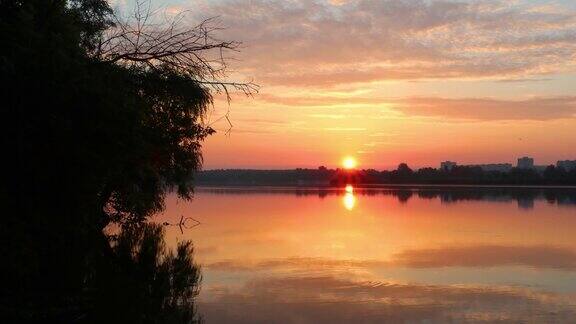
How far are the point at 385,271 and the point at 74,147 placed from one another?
10.6 m

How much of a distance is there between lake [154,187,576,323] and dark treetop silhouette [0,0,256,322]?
81.4 inches

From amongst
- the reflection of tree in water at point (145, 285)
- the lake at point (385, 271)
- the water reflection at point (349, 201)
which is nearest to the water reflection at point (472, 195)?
the water reflection at point (349, 201)

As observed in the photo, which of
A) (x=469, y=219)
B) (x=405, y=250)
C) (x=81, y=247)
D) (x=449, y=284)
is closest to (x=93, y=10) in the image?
(x=81, y=247)

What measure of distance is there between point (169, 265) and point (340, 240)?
31.5 ft

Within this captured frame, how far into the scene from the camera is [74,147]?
7.46 m

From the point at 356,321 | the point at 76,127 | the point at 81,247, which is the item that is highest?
the point at 76,127

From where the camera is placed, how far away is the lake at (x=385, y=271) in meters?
11.7

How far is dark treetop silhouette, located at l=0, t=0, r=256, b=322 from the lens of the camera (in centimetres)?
728

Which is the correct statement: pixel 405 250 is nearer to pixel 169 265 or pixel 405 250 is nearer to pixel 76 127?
pixel 169 265

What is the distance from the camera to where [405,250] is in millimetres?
20750

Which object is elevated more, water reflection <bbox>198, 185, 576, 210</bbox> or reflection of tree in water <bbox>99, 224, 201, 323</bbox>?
water reflection <bbox>198, 185, 576, 210</bbox>

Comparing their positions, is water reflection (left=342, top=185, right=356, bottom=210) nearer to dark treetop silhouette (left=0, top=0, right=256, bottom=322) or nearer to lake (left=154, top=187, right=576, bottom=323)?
lake (left=154, top=187, right=576, bottom=323)

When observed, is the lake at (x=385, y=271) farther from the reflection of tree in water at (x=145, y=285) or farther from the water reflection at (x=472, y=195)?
the water reflection at (x=472, y=195)

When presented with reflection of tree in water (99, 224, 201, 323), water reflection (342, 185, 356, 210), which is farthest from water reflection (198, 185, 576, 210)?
reflection of tree in water (99, 224, 201, 323)
